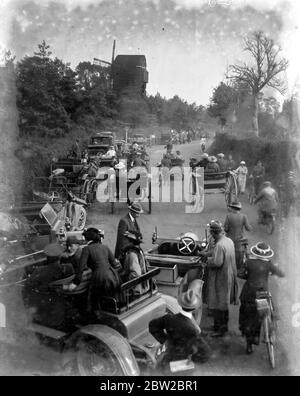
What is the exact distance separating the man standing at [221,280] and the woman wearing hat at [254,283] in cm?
31

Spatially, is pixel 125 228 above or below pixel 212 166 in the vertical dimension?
below

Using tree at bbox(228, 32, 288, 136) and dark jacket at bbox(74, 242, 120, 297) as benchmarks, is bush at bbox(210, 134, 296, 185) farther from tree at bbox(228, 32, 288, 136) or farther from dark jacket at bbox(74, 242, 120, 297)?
dark jacket at bbox(74, 242, 120, 297)

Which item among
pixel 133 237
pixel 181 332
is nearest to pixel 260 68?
pixel 133 237

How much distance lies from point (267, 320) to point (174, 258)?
1.64 meters

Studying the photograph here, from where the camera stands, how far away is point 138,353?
4.19 meters

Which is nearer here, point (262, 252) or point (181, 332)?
point (181, 332)

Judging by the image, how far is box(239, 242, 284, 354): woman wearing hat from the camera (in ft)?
16.0

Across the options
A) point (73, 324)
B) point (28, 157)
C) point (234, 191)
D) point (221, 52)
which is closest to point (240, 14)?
point (221, 52)

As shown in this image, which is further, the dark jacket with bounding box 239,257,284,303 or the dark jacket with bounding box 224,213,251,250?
the dark jacket with bounding box 224,213,251,250

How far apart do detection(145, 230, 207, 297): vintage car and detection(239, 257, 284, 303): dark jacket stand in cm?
92

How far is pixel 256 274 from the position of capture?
4.92m

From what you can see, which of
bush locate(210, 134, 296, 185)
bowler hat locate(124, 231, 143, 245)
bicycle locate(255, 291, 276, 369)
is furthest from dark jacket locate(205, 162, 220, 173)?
bicycle locate(255, 291, 276, 369)

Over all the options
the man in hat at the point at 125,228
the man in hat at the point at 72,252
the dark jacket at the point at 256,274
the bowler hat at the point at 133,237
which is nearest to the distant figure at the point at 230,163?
the man in hat at the point at 125,228

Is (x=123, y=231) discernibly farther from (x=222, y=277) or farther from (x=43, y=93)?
(x=43, y=93)
